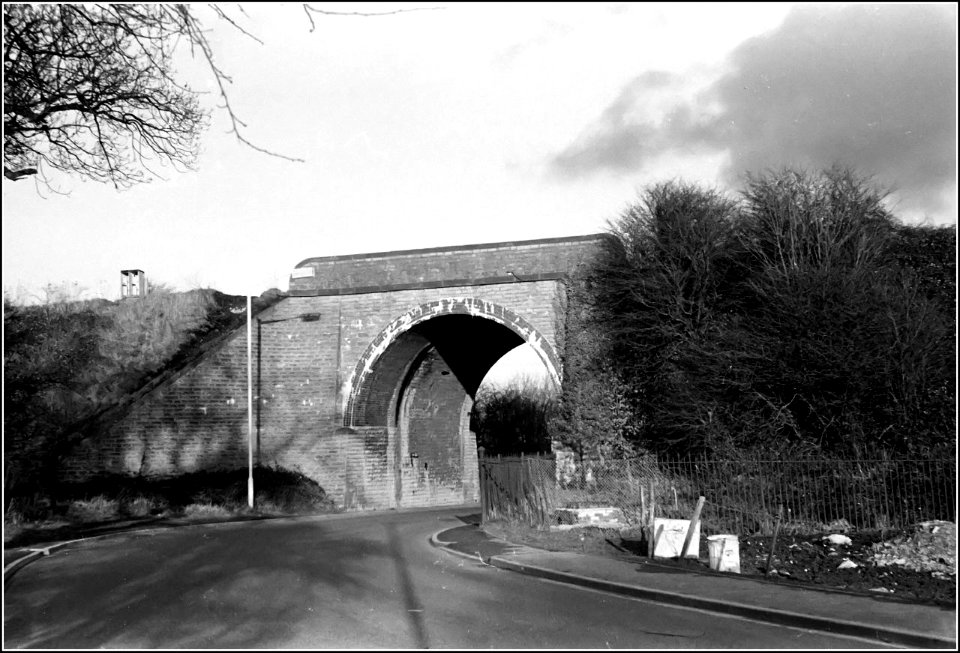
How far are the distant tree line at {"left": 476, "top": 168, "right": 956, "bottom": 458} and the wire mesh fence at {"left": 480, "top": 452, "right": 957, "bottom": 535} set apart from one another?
1.17m

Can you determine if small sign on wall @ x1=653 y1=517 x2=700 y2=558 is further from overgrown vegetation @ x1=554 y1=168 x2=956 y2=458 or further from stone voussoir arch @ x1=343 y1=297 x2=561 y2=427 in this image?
stone voussoir arch @ x1=343 y1=297 x2=561 y2=427

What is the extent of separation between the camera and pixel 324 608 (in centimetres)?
886

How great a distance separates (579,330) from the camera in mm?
22812

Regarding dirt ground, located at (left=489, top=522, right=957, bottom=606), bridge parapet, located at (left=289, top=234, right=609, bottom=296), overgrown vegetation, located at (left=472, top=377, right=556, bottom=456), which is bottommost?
dirt ground, located at (left=489, top=522, right=957, bottom=606)

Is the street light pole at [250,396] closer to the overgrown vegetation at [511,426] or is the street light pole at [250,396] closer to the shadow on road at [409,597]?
the shadow on road at [409,597]

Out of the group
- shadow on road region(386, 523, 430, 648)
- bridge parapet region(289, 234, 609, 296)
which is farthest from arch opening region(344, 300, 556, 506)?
shadow on road region(386, 523, 430, 648)

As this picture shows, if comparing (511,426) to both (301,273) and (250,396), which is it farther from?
(250,396)

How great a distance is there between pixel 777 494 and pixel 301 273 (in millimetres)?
16573

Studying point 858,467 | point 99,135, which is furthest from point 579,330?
point 99,135

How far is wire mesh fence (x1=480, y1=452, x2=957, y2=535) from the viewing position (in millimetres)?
13469

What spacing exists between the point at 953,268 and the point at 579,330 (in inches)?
341

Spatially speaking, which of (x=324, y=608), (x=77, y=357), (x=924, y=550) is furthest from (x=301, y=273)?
(x=924, y=550)

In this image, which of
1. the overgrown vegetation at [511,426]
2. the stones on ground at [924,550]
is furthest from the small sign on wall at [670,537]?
the overgrown vegetation at [511,426]

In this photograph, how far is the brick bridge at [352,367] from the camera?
23.9 m
